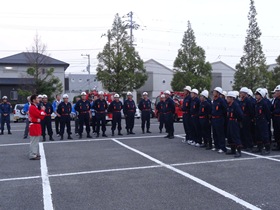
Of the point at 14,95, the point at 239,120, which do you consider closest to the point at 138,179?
the point at 239,120

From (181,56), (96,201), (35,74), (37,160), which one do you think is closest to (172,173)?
(96,201)

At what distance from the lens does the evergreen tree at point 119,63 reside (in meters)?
37.0

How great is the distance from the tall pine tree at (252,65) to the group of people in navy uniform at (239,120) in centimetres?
3048

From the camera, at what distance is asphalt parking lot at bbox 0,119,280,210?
6.12 m

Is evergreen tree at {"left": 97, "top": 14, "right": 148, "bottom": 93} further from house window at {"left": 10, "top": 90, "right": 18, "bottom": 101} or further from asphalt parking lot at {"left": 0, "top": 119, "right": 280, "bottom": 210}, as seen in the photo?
asphalt parking lot at {"left": 0, "top": 119, "right": 280, "bottom": 210}

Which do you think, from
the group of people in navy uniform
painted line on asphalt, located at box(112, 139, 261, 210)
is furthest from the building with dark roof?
painted line on asphalt, located at box(112, 139, 261, 210)

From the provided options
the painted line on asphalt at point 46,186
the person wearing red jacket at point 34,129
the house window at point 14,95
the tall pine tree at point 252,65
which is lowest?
the painted line on asphalt at point 46,186

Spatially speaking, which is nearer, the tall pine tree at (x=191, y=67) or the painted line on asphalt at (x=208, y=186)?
the painted line on asphalt at (x=208, y=186)

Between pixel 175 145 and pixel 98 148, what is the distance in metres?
2.85

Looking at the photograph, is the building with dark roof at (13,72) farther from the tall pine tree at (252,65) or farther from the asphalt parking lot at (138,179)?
the asphalt parking lot at (138,179)

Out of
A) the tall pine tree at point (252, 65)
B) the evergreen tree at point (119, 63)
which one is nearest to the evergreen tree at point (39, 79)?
the evergreen tree at point (119, 63)

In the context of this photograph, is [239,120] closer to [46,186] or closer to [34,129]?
[46,186]

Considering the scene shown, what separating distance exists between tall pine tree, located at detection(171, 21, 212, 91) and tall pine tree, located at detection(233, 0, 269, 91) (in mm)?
3835

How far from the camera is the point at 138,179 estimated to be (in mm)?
7809
